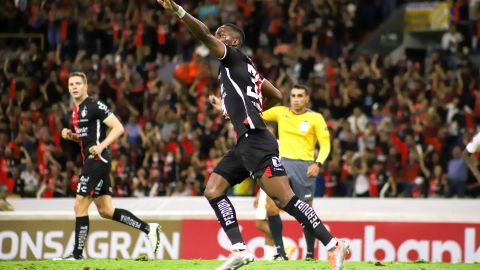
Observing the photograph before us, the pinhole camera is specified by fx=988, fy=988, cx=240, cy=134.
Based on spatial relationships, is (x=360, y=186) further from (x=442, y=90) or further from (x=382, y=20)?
(x=382, y=20)

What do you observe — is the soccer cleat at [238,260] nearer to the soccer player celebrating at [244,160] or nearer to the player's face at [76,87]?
the soccer player celebrating at [244,160]

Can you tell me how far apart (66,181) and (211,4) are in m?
7.94

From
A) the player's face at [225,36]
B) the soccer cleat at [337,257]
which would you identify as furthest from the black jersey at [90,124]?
the soccer cleat at [337,257]

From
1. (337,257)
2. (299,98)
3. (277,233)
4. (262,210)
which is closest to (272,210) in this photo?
(277,233)

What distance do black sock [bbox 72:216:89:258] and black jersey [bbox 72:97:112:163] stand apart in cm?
84

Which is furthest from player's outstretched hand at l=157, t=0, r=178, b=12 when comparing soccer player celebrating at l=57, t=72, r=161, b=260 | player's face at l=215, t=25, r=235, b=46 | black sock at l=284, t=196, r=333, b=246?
soccer player celebrating at l=57, t=72, r=161, b=260

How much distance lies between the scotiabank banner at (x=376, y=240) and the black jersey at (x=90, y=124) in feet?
10.4

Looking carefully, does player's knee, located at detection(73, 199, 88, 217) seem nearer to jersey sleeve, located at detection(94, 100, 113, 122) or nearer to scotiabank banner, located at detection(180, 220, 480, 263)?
jersey sleeve, located at detection(94, 100, 113, 122)

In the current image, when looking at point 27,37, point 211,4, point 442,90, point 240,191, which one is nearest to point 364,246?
point 240,191

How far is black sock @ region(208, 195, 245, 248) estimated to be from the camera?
32.7ft

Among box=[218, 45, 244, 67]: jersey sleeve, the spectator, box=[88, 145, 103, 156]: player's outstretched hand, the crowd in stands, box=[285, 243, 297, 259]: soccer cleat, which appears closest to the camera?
box=[218, 45, 244, 67]: jersey sleeve

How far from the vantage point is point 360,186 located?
2055 centimetres

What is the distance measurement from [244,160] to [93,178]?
343 cm

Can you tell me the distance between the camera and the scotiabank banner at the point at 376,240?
49.9 feet
